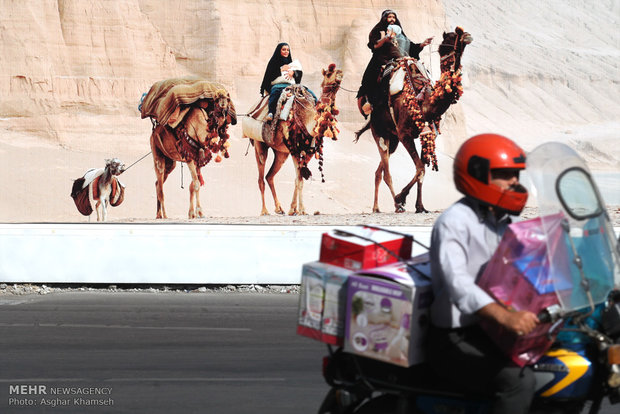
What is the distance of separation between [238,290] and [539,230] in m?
10.1

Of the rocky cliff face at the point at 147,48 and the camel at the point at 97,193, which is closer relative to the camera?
the camel at the point at 97,193

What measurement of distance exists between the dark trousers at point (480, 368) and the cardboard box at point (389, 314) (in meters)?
0.10

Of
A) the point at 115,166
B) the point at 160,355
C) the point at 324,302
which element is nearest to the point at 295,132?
the point at 115,166

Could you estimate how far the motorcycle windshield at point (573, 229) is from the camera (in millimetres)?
4059

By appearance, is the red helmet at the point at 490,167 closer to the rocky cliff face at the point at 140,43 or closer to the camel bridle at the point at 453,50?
the rocky cliff face at the point at 140,43

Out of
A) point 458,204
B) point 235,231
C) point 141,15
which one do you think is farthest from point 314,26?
point 458,204

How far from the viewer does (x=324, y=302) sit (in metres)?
4.65

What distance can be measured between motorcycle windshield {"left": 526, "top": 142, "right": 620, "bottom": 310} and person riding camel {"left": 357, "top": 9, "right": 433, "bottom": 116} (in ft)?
52.6

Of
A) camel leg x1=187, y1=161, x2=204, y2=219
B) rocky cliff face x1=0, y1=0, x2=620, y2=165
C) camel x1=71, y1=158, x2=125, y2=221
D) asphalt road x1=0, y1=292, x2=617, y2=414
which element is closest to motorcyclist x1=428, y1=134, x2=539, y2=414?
asphalt road x1=0, y1=292, x2=617, y2=414

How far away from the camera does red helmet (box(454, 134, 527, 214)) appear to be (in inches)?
171

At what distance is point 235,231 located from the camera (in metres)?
14.4

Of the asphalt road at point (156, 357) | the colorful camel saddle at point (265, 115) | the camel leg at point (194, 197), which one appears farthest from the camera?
the colorful camel saddle at point (265, 115)

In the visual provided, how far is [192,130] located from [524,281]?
1626 cm

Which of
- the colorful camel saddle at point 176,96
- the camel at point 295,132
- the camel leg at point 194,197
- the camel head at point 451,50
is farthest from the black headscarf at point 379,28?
the camel leg at point 194,197
